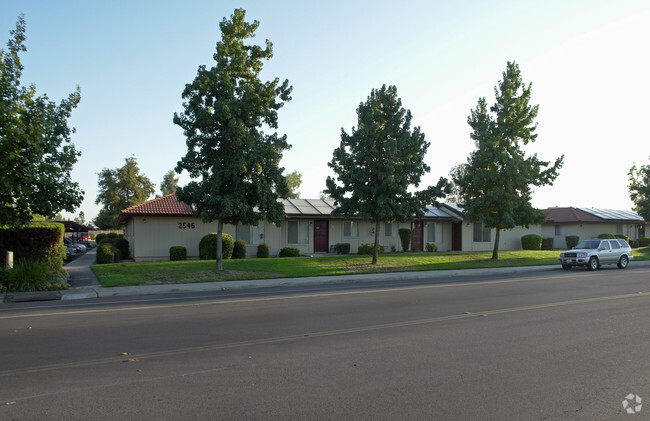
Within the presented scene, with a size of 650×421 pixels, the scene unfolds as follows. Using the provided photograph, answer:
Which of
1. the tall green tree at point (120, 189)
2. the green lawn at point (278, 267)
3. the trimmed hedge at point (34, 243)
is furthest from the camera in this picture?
the tall green tree at point (120, 189)

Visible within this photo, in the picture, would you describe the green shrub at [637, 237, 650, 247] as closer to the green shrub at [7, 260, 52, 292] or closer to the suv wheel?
the suv wheel

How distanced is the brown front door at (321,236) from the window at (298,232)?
2.32ft

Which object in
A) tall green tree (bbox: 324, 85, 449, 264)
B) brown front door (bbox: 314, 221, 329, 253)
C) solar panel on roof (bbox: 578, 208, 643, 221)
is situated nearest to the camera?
tall green tree (bbox: 324, 85, 449, 264)

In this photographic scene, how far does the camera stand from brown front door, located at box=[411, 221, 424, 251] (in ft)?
117

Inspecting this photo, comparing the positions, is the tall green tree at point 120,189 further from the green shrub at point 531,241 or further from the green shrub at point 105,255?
the green shrub at point 531,241

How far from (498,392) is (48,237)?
2063 centimetres

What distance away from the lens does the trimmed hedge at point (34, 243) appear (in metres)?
19.9

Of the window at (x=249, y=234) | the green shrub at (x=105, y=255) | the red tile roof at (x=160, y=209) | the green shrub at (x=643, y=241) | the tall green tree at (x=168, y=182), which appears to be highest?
the tall green tree at (x=168, y=182)

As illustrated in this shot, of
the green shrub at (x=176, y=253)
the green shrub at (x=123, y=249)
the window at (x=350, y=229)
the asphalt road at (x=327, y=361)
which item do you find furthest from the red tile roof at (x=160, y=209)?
the asphalt road at (x=327, y=361)

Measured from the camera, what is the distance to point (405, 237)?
33.9 meters

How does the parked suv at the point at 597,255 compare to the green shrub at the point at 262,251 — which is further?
the green shrub at the point at 262,251

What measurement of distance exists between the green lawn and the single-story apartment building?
9.76ft

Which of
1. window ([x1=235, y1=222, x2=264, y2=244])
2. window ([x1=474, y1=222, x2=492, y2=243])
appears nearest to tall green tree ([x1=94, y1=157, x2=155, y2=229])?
window ([x1=235, y1=222, x2=264, y2=244])

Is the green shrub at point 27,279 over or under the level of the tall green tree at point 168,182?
under
